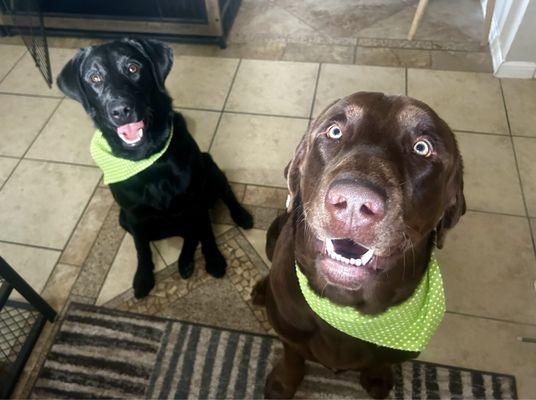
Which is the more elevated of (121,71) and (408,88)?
(121,71)

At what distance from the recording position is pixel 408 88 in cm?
282

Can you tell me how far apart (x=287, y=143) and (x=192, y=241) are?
0.90 metres

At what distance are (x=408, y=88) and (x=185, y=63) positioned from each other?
5.13 feet

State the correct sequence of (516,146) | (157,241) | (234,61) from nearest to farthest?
(157,241) → (516,146) → (234,61)

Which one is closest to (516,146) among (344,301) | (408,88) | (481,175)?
(481,175)

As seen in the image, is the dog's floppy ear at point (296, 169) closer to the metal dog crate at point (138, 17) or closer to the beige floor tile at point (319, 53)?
the beige floor tile at point (319, 53)

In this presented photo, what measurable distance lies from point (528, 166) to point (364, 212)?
6.55ft

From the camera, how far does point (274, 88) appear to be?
290 cm

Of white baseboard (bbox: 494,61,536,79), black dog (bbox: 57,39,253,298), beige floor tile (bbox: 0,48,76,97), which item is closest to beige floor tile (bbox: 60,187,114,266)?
black dog (bbox: 57,39,253,298)

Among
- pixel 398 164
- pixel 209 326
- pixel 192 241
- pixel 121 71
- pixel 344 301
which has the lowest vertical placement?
pixel 209 326

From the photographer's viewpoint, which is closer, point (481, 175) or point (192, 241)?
point (192, 241)

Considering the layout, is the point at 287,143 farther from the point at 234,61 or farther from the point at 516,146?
the point at 516,146

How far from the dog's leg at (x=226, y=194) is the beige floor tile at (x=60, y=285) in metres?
0.82

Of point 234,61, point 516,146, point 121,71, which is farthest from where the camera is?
point 234,61
